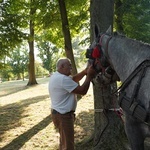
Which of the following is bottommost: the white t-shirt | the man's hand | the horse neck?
the white t-shirt

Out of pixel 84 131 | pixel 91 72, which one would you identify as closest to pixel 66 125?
Result: pixel 91 72

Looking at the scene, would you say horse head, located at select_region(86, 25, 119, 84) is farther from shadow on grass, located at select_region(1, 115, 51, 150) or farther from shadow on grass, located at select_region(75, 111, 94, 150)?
shadow on grass, located at select_region(1, 115, 51, 150)

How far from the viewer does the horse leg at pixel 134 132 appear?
3121mm

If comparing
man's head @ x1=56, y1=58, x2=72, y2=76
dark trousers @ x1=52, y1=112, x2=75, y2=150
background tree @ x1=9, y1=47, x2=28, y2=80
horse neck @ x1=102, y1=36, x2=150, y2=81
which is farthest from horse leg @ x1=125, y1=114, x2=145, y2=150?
background tree @ x1=9, y1=47, x2=28, y2=80

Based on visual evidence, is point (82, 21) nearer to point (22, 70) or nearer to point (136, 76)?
point (136, 76)

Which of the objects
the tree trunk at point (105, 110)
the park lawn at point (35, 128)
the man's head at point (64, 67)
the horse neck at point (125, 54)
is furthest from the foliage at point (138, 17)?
the horse neck at point (125, 54)

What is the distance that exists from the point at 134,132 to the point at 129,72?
0.75m

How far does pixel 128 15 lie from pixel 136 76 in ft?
30.9

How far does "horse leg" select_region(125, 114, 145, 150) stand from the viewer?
312cm

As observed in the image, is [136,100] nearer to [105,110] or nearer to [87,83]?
Result: [87,83]

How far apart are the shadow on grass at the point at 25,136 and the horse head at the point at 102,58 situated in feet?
12.6

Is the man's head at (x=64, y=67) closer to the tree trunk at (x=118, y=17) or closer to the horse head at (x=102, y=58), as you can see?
the horse head at (x=102, y=58)

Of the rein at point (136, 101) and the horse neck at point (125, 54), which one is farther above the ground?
the horse neck at point (125, 54)

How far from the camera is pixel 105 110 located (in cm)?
508
